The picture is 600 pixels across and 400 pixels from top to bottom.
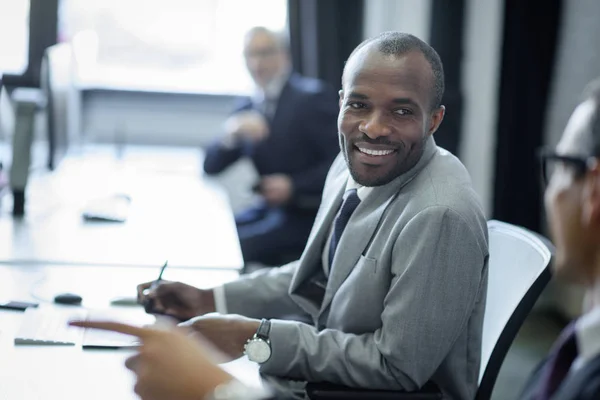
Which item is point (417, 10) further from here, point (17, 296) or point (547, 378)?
point (547, 378)

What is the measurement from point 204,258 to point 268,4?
2610 mm

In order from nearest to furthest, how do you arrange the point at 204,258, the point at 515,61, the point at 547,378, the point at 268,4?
1. the point at 547,378
2. the point at 204,258
3. the point at 515,61
4. the point at 268,4

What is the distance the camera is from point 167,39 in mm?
4777

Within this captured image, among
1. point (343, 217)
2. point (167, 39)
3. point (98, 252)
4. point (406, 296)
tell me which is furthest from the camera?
point (167, 39)

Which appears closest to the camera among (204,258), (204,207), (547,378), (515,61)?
(547,378)

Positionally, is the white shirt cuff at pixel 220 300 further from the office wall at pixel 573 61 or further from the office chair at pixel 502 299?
the office wall at pixel 573 61

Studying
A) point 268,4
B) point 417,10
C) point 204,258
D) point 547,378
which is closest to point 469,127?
point 417,10

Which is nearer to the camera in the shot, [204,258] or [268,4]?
[204,258]

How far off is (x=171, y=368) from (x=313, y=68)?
3371 millimetres

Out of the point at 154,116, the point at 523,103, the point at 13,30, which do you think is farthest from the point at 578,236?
the point at 154,116

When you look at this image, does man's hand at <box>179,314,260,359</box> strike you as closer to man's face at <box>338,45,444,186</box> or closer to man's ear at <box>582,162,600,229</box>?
man's face at <box>338,45,444,186</box>

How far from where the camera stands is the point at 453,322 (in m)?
1.56

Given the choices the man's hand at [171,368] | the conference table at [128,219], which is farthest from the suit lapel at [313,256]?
the man's hand at [171,368]

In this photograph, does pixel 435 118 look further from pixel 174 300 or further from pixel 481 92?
pixel 481 92
